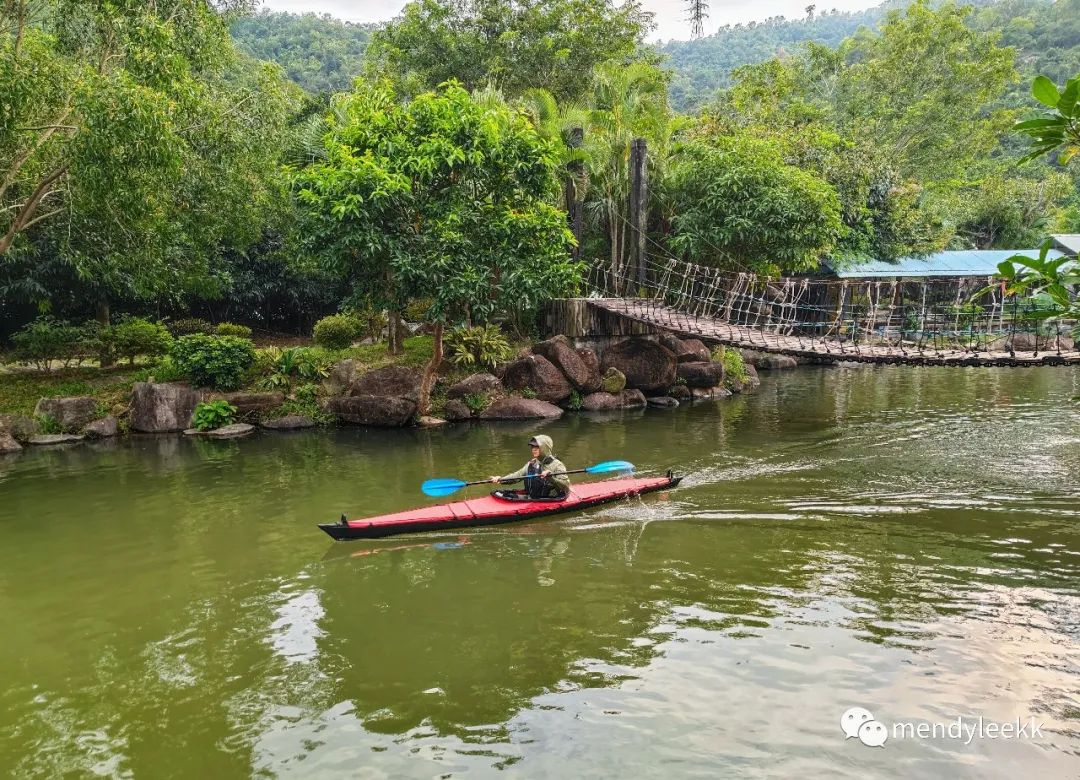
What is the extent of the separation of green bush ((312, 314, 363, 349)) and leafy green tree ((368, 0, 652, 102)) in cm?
875

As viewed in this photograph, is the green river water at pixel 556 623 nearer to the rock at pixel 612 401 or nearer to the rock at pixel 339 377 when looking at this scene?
the rock at pixel 339 377

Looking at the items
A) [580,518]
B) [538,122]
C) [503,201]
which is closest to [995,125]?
[538,122]

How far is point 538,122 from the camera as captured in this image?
17.2 meters

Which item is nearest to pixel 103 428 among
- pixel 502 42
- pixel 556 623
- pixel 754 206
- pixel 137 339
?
pixel 137 339

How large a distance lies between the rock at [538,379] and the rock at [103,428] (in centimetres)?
741

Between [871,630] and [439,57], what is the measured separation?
21127mm

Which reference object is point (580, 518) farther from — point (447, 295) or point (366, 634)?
point (447, 295)

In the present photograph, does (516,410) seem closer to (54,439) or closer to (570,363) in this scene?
(570,363)

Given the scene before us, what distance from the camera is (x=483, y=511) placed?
8672mm

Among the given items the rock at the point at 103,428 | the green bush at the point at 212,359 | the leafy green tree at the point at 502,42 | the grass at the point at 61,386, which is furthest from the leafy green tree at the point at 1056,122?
the leafy green tree at the point at 502,42

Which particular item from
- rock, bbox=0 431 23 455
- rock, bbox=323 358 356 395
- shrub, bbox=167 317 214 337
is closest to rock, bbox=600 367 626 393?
rock, bbox=323 358 356 395

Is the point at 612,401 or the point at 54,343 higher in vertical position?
the point at 54,343

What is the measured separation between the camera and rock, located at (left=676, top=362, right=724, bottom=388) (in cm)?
1739

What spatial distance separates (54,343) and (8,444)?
356 cm
